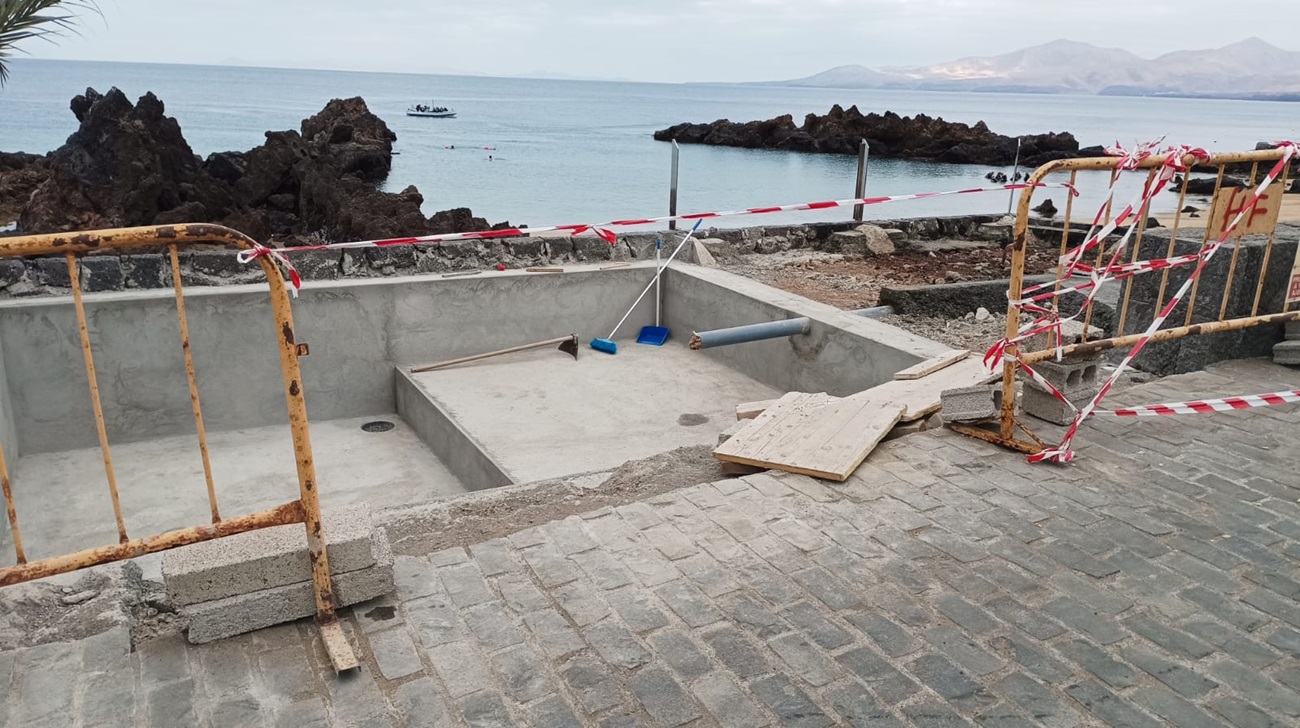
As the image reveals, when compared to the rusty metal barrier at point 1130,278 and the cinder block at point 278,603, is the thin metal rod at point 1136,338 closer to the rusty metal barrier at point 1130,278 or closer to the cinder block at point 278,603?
the rusty metal barrier at point 1130,278

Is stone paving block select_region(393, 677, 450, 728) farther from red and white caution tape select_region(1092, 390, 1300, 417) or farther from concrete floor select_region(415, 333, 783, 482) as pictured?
red and white caution tape select_region(1092, 390, 1300, 417)

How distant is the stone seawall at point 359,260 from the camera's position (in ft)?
25.4

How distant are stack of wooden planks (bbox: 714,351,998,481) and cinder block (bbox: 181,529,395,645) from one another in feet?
6.76

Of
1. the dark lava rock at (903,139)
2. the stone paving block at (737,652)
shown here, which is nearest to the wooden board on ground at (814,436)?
the stone paving block at (737,652)

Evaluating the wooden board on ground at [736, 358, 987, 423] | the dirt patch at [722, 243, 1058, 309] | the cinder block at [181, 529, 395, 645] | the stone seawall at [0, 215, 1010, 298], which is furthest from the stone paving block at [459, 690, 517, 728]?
the dirt patch at [722, 243, 1058, 309]

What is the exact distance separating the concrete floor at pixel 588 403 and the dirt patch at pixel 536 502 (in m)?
1.65

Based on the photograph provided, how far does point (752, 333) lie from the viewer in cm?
754

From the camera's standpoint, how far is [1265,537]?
401 centimetres

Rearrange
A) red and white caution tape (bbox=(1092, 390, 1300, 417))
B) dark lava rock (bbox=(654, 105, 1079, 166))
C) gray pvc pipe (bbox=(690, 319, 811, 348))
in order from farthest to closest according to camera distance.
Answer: dark lava rock (bbox=(654, 105, 1079, 166))
gray pvc pipe (bbox=(690, 319, 811, 348))
red and white caution tape (bbox=(1092, 390, 1300, 417))

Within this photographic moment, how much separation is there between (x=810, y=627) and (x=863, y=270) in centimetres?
931

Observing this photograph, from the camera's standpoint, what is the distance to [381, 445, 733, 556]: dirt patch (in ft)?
13.4

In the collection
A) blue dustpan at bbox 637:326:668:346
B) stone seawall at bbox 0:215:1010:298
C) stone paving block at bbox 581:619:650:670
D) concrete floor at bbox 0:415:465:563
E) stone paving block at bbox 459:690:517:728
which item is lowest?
concrete floor at bbox 0:415:465:563

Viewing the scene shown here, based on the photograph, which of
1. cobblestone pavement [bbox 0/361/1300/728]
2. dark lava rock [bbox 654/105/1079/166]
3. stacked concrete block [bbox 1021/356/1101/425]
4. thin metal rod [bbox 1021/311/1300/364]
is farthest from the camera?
dark lava rock [bbox 654/105/1079/166]

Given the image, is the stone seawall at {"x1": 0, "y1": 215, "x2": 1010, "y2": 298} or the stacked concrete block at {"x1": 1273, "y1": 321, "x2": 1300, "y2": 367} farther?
the stone seawall at {"x1": 0, "y1": 215, "x2": 1010, "y2": 298}
